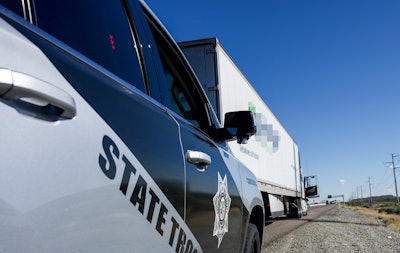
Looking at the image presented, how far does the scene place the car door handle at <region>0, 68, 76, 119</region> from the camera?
0.98m

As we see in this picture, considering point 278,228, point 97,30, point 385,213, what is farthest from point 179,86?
point 385,213

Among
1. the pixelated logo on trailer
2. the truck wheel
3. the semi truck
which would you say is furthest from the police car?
the pixelated logo on trailer

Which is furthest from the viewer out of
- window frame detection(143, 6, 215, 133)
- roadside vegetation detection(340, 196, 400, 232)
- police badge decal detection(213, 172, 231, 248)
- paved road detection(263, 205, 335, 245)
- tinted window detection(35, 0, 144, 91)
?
roadside vegetation detection(340, 196, 400, 232)

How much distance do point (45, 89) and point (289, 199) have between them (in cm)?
2043

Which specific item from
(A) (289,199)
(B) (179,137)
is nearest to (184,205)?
(B) (179,137)

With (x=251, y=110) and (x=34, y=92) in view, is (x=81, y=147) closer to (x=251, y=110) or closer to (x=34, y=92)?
(x=34, y=92)

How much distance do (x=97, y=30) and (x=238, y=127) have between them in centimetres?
168

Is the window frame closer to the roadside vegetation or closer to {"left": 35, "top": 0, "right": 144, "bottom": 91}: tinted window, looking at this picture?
{"left": 35, "top": 0, "right": 144, "bottom": 91}: tinted window

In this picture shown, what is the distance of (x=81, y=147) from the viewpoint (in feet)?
4.04

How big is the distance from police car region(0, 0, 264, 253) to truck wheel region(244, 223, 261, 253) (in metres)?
0.84

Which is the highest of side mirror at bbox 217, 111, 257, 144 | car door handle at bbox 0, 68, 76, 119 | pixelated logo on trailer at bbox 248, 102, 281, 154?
pixelated logo on trailer at bbox 248, 102, 281, 154

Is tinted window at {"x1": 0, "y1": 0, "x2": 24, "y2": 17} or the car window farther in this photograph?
the car window

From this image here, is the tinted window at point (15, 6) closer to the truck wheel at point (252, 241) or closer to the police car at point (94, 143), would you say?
the police car at point (94, 143)

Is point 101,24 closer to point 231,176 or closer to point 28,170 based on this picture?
point 28,170
